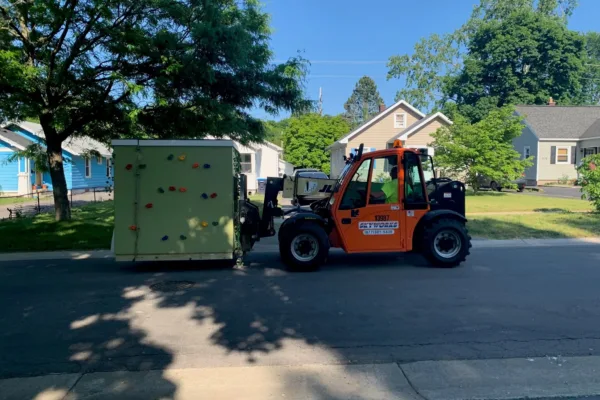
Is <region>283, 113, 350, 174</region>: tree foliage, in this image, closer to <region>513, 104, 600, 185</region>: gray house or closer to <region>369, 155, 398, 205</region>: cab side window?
<region>513, 104, 600, 185</region>: gray house

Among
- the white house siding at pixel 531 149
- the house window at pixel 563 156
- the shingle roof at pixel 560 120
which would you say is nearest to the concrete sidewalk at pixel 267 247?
the white house siding at pixel 531 149

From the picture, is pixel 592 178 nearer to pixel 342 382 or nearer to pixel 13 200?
pixel 342 382

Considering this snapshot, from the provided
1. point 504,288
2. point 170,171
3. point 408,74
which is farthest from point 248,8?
point 408,74

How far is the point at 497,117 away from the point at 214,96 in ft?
65.4

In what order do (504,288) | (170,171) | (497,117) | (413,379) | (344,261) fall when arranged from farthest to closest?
(497,117)
(344,261)
(170,171)
(504,288)
(413,379)

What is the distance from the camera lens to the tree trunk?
13656 millimetres

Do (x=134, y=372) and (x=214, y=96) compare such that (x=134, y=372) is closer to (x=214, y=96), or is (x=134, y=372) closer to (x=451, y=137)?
(x=214, y=96)

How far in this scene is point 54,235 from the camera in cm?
1262

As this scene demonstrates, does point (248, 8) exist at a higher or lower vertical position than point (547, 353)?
higher

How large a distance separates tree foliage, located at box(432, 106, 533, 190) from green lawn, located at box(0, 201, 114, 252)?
753 inches

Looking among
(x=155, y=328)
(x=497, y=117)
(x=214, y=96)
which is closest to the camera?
(x=155, y=328)

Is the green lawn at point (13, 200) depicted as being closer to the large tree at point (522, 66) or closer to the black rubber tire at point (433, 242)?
the black rubber tire at point (433, 242)

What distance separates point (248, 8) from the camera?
43.0 feet

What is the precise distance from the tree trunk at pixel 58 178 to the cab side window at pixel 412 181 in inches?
393
